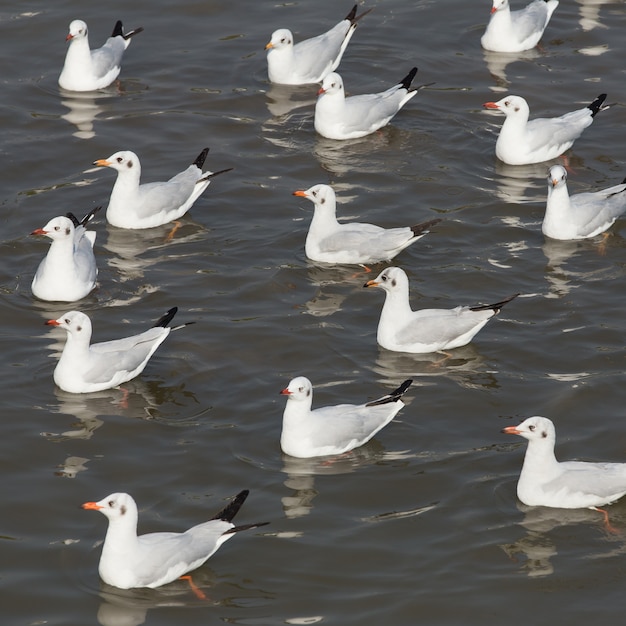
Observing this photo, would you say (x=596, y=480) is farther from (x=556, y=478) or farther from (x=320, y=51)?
(x=320, y=51)

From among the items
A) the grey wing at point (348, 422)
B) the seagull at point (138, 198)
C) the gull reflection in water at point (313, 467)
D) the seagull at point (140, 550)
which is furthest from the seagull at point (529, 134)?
the seagull at point (140, 550)

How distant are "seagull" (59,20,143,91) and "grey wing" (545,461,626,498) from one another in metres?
12.0

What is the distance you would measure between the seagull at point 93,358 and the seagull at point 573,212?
582 centimetres

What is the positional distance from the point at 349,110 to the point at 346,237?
12.6 feet

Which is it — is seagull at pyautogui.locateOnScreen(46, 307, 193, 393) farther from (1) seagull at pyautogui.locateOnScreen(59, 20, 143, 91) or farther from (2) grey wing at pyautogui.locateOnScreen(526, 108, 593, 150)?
(1) seagull at pyautogui.locateOnScreen(59, 20, 143, 91)

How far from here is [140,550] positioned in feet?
37.1

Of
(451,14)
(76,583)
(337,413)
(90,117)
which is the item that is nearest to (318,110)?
(90,117)

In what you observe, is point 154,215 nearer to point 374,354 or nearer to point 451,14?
point 374,354

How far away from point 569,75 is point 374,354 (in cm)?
933

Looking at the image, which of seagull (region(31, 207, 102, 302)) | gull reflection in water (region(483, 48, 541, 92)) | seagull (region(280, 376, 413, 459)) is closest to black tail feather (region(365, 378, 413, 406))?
seagull (region(280, 376, 413, 459))

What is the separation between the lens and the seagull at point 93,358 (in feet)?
46.7

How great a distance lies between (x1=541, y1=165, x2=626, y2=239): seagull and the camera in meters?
17.4

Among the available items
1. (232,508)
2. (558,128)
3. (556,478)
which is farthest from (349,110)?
(232,508)

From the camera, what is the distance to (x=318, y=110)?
2030cm
